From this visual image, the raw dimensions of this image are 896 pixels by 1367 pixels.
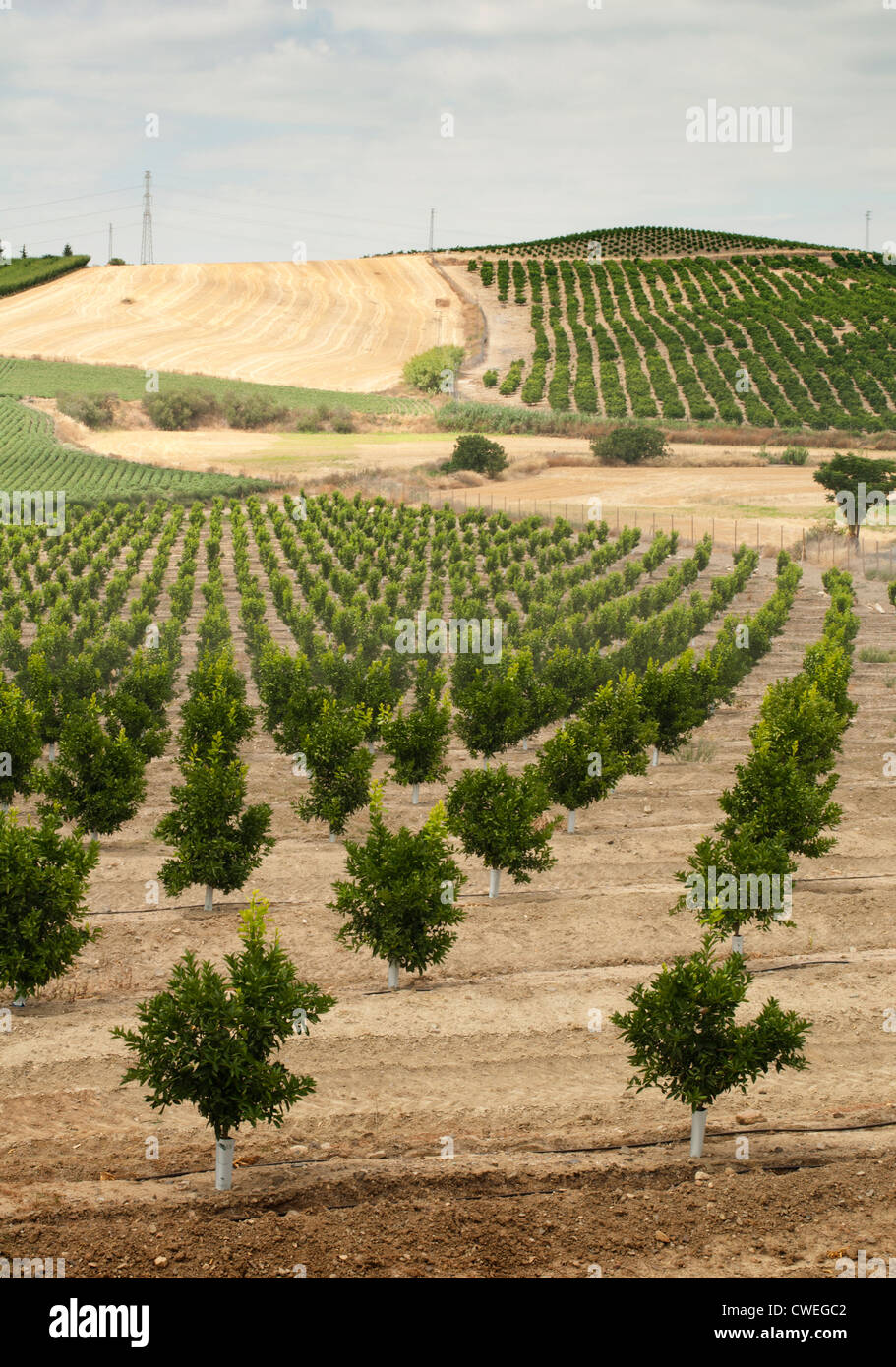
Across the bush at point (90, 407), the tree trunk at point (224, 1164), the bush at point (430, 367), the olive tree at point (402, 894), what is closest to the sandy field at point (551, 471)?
the bush at point (90, 407)

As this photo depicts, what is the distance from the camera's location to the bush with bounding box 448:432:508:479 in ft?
256

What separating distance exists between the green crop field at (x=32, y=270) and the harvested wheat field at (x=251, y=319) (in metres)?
1.73

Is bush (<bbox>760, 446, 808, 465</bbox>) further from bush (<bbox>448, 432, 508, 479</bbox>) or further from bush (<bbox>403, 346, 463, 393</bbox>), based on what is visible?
bush (<bbox>403, 346, 463, 393</bbox>)

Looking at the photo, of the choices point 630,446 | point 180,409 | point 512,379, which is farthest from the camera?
point 512,379

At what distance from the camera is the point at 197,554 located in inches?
2172

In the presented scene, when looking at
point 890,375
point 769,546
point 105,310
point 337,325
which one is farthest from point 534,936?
point 105,310

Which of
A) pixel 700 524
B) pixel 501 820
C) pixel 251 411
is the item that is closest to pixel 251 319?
pixel 251 411

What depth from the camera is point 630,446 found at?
82.1 metres

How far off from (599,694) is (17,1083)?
14511 millimetres

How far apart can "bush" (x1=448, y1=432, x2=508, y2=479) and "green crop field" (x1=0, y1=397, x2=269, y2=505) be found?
12822 mm

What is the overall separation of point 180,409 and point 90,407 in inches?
260

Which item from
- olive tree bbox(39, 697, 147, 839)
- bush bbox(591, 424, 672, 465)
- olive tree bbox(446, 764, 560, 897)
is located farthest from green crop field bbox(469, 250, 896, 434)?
olive tree bbox(39, 697, 147, 839)

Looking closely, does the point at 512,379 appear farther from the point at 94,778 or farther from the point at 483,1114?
the point at 483,1114

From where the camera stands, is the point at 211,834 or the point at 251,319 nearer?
the point at 211,834
